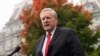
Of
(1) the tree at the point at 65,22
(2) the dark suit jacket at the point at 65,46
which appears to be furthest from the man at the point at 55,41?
(1) the tree at the point at 65,22

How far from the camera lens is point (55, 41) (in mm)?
5000

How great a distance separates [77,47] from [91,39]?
17.7 m

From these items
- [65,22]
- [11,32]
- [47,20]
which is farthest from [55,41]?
[11,32]

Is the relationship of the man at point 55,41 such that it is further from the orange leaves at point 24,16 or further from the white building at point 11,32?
the white building at point 11,32

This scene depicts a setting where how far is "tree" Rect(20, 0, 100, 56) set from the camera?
2244 cm

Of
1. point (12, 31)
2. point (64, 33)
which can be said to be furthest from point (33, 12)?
point (12, 31)

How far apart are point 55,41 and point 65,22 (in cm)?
1757

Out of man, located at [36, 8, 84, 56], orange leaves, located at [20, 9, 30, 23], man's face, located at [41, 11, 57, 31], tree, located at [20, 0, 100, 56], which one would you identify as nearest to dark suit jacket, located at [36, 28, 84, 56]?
man, located at [36, 8, 84, 56]

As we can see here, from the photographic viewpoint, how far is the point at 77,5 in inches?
955

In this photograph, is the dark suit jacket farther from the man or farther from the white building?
the white building

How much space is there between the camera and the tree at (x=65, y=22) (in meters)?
22.4

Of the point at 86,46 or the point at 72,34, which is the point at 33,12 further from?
the point at 72,34

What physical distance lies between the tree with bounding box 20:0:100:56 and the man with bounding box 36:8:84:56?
1696 cm

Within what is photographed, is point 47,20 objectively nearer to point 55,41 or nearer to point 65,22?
point 55,41
